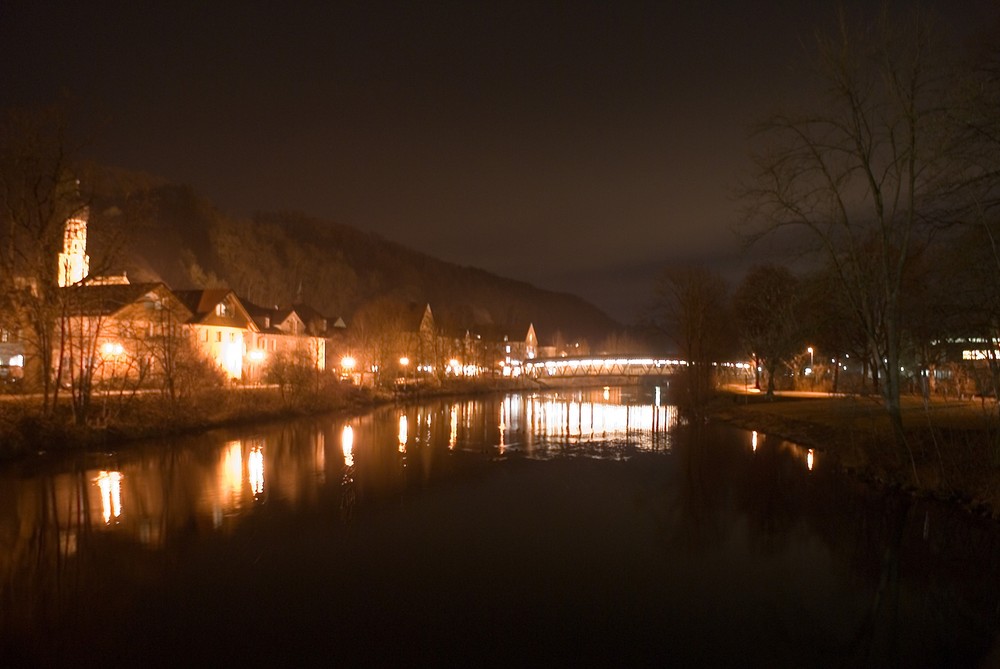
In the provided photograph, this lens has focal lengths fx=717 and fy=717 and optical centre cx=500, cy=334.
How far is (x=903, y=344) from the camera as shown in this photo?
20.9m

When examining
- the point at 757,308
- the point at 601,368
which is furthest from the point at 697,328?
the point at 601,368

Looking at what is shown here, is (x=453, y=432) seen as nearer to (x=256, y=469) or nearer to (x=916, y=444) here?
(x=256, y=469)

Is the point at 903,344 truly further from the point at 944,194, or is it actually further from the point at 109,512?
the point at 109,512

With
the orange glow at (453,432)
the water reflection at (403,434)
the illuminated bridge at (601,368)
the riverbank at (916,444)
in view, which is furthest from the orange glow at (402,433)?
the illuminated bridge at (601,368)

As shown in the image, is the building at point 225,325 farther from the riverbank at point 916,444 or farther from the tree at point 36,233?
the riverbank at point 916,444

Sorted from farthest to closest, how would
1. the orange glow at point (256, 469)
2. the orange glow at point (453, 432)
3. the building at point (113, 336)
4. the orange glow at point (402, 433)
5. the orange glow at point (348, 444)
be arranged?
the orange glow at point (453, 432), the building at point (113, 336), the orange glow at point (402, 433), the orange glow at point (348, 444), the orange glow at point (256, 469)

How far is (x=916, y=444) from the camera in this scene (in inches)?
814

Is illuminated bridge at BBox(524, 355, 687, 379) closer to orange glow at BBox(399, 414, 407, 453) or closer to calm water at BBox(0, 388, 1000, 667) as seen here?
orange glow at BBox(399, 414, 407, 453)

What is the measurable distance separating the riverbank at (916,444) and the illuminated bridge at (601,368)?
6786 centimetres

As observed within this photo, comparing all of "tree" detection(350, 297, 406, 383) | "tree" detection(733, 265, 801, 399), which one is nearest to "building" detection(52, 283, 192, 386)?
"tree" detection(350, 297, 406, 383)

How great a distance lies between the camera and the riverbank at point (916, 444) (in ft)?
55.3

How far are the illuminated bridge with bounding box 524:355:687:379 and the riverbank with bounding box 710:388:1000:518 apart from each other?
67.9m

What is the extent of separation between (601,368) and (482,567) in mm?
107412

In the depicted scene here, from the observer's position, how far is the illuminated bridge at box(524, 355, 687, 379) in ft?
349
